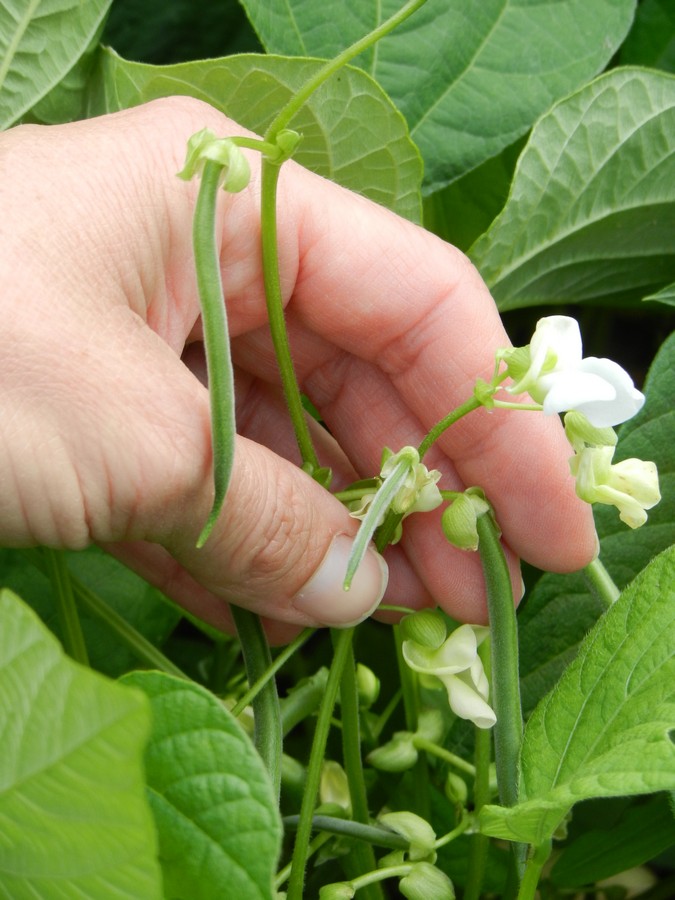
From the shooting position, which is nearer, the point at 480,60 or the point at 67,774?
the point at 67,774

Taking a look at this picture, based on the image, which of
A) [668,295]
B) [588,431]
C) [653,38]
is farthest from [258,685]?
[653,38]

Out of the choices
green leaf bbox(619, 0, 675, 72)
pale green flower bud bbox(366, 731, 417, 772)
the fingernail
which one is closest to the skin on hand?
the fingernail

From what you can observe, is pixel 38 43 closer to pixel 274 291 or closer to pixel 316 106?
pixel 316 106

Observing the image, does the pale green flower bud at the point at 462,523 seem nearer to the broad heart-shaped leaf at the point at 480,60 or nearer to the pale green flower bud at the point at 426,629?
the pale green flower bud at the point at 426,629

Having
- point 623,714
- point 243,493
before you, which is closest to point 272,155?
point 243,493

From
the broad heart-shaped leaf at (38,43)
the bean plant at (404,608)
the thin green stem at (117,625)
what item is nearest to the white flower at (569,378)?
the bean plant at (404,608)

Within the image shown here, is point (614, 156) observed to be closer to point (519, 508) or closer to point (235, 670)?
point (519, 508)
